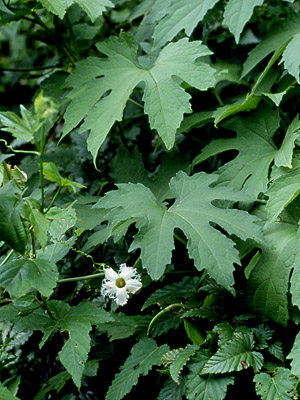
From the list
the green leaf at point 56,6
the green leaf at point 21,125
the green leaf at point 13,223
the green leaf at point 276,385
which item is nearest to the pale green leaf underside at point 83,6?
the green leaf at point 56,6

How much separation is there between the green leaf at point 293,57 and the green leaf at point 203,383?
937mm

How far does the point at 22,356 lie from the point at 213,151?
105 centimetres

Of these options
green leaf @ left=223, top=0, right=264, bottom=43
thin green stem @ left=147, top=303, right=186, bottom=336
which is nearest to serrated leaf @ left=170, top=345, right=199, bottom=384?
thin green stem @ left=147, top=303, right=186, bottom=336

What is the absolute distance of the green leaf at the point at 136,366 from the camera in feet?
4.42

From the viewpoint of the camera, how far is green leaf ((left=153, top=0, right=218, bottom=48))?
166cm

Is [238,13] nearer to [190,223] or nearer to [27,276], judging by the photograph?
[190,223]

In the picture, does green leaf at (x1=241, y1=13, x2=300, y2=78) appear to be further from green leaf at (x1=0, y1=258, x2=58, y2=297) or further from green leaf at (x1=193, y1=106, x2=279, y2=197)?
green leaf at (x1=0, y1=258, x2=58, y2=297)

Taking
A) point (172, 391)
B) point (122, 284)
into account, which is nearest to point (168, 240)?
point (122, 284)

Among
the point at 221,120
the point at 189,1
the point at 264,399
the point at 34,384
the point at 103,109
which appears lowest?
the point at 34,384

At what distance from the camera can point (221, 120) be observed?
1743 millimetres

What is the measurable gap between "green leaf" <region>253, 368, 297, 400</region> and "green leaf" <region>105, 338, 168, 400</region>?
31 cm

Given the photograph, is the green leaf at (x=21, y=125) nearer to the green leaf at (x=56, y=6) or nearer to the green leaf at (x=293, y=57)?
the green leaf at (x=56, y=6)

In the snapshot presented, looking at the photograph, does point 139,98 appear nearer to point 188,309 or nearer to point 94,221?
point 94,221

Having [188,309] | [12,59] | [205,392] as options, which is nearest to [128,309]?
[188,309]
